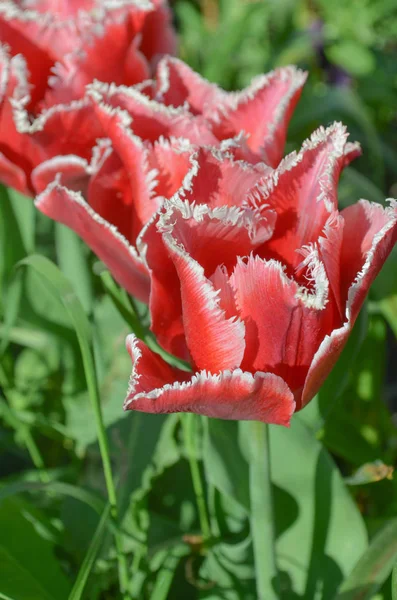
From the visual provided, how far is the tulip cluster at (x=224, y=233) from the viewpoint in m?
0.30

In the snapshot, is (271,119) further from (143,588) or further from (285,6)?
(285,6)

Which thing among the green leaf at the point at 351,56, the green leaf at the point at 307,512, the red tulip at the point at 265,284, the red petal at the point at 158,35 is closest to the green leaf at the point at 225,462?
the green leaf at the point at 307,512

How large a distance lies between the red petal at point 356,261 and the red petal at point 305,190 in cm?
2

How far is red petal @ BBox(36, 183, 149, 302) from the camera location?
1.17ft

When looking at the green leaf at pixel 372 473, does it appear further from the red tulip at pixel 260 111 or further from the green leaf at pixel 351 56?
the green leaf at pixel 351 56

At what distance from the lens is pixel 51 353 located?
704mm

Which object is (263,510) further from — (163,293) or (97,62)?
(97,62)

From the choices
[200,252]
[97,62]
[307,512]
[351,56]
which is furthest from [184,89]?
[351,56]

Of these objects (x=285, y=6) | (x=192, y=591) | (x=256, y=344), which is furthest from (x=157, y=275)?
(x=285, y=6)

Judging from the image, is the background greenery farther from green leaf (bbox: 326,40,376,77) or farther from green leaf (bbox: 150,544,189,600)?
green leaf (bbox: 326,40,376,77)

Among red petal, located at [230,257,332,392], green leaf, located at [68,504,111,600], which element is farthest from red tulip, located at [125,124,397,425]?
green leaf, located at [68,504,111,600]

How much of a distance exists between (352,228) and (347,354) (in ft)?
0.50

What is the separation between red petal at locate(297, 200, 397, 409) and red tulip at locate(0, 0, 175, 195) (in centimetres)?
18

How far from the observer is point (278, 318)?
0.30 metres
